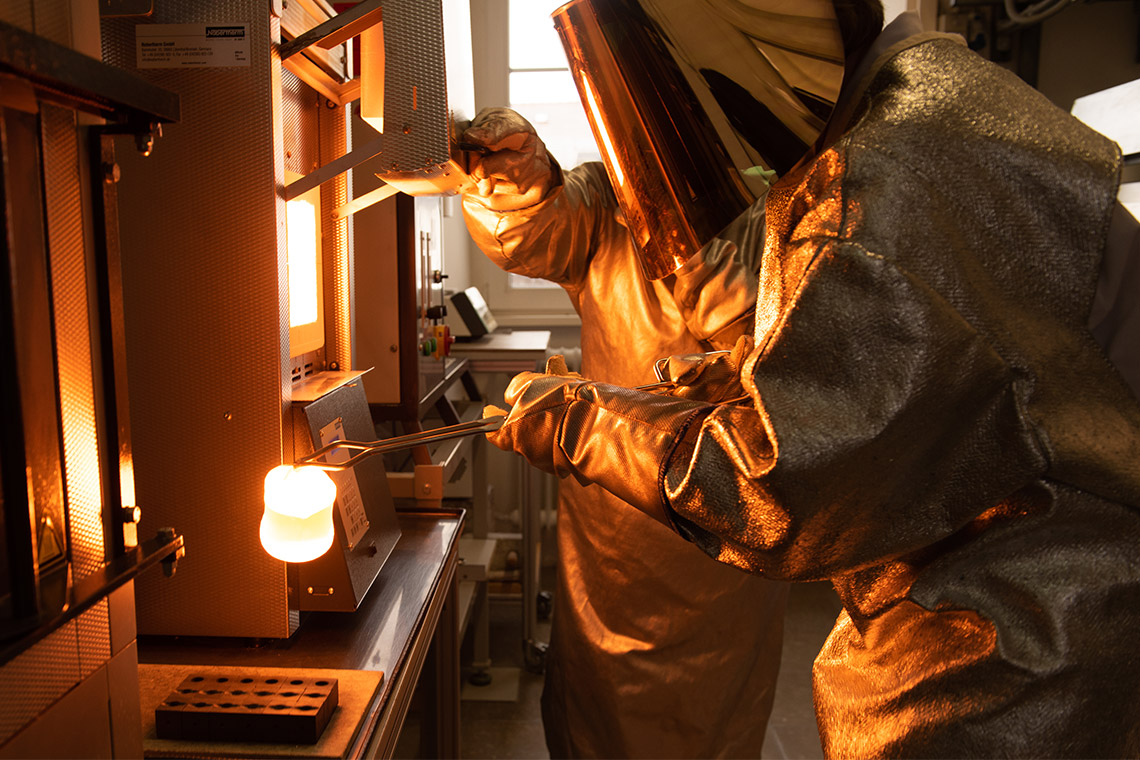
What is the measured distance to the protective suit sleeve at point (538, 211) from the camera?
1.32 metres

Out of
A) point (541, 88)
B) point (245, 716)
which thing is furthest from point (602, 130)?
point (541, 88)

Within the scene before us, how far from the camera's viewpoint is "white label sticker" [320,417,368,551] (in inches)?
41.0

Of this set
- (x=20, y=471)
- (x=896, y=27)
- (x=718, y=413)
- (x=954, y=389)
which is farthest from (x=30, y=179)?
(x=896, y=27)

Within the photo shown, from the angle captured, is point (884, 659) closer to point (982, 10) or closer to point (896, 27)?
point (896, 27)

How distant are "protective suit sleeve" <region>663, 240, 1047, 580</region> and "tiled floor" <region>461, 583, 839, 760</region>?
5.82 feet

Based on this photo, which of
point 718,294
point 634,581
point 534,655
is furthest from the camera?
point 534,655

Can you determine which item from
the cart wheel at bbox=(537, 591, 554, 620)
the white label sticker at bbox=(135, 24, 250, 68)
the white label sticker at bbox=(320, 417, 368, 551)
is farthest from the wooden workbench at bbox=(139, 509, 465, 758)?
the cart wheel at bbox=(537, 591, 554, 620)

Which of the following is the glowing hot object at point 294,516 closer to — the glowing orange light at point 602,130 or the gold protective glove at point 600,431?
the gold protective glove at point 600,431

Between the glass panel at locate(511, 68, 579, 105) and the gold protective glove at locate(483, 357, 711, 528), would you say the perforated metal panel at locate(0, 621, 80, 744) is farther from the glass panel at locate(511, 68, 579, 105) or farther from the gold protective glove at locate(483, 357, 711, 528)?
the glass panel at locate(511, 68, 579, 105)

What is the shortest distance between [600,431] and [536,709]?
1.82m

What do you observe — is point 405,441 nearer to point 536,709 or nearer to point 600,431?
point 600,431

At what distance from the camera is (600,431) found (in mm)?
798

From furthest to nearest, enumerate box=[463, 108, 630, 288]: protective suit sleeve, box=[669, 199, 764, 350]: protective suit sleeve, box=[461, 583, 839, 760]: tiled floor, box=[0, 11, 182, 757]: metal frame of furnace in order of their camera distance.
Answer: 1. box=[461, 583, 839, 760]: tiled floor
2. box=[669, 199, 764, 350]: protective suit sleeve
3. box=[463, 108, 630, 288]: protective suit sleeve
4. box=[0, 11, 182, 757]: metal frame of furnace

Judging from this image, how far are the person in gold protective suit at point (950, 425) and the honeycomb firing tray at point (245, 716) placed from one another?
0.42 meters
